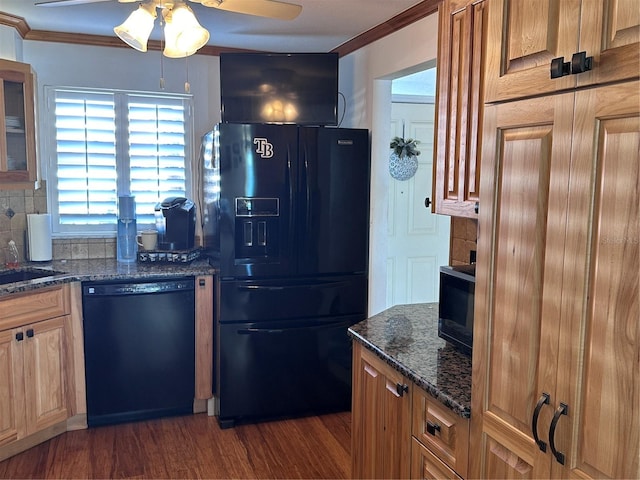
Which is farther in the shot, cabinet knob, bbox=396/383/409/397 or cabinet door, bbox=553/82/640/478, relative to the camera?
cabinet knob, bbox=396/383/409/397

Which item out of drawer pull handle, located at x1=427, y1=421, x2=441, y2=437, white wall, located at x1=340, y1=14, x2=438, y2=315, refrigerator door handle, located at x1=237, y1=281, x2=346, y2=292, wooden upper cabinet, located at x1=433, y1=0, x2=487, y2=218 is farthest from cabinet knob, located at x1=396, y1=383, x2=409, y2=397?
white wall, located at x1=340, y1=14, x2=438, y2=315

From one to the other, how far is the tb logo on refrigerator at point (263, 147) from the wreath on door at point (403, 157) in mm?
1747

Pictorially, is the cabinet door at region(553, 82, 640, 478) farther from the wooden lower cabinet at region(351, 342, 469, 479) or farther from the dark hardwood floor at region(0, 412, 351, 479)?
the dark hardwood floor at region(0, 412, 351, 479)

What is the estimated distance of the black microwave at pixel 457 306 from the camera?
76.5 inches

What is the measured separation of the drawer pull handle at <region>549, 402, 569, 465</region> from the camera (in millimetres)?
1160

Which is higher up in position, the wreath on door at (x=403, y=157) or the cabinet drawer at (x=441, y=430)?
the wreath on door at (x=403, y=157)

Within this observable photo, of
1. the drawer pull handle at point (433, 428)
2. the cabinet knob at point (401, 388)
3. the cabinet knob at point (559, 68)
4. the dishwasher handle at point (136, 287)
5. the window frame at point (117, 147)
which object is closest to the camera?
the cabinet knob at point (559, 68)

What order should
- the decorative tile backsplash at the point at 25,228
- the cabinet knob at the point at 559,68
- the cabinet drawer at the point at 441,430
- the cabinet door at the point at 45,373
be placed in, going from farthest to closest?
the decorative tile backsplash at the point at 25,228 → the cabinet door at the point at 45,373 → the cabinet drawer at the point at 441,430 → the cabinet knob at the point at 559,68

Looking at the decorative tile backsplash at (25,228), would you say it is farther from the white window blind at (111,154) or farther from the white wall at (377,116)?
the white wall at (377,116)

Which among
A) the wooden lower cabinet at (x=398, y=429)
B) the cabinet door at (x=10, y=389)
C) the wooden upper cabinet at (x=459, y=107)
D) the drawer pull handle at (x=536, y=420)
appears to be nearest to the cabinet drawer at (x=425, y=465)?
the wooden lower cabinet at (x=398, y=429)

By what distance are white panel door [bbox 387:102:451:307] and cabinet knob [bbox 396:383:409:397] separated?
9.45 ft

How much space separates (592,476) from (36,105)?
353 centimetres


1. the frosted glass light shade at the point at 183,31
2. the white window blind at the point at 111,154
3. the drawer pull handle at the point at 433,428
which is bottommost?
the drawer pull handle at the point at 433,428

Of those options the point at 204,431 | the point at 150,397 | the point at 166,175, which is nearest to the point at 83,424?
the point at 150,397
